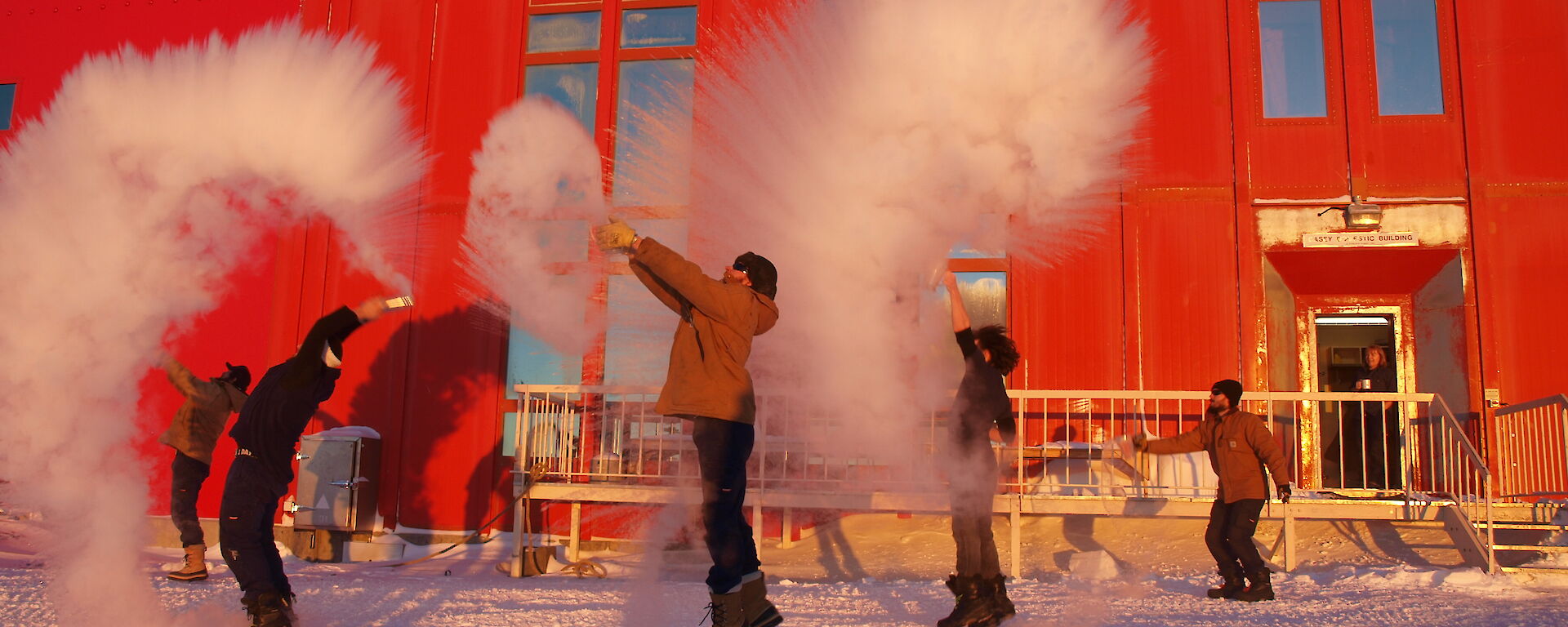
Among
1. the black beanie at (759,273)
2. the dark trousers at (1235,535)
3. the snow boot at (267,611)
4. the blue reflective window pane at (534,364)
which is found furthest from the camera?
the blue reflective window pane at (534,364)

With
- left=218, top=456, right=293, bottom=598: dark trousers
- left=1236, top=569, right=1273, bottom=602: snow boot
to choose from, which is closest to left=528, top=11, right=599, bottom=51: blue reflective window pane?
left=218, top=456, right=293, bottom=598: dark trousers

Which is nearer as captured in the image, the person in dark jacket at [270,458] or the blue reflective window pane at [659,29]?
the person in dark jacket at [270,458]

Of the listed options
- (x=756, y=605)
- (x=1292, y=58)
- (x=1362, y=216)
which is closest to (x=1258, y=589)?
(x=756, y=605)

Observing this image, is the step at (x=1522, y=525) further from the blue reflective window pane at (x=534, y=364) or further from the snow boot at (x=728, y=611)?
the blue reflective window pane at (x=534, y=364)

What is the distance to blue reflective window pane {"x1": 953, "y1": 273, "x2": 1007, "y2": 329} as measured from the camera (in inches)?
418

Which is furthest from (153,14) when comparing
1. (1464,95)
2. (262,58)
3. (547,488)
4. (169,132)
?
(1464,95)

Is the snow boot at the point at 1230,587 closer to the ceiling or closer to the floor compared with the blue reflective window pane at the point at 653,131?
closer to the floor

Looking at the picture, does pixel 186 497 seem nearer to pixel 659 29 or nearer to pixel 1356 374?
pixel 659 29

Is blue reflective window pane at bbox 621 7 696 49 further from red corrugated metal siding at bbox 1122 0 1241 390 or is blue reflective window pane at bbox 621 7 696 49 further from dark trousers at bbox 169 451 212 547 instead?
dark trousers at bbox 169 451 212 547

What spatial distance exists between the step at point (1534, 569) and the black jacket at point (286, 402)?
770 cm

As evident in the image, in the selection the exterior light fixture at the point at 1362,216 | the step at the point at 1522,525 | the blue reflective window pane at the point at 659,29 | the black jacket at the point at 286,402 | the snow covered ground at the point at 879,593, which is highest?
the blue reflective window pane at the point at 659,29

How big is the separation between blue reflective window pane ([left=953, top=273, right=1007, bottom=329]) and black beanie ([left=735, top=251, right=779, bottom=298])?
5.88 m

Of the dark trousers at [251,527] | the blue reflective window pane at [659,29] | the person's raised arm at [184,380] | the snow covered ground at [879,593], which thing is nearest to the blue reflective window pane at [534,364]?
the snow covered ground at [879,593]

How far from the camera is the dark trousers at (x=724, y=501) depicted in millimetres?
4523
